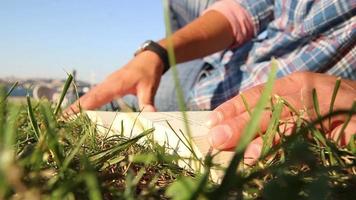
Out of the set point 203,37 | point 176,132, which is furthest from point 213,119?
point 203,37

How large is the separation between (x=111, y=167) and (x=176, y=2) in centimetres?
188

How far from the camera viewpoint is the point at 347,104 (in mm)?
554

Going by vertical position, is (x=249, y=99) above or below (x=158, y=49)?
below

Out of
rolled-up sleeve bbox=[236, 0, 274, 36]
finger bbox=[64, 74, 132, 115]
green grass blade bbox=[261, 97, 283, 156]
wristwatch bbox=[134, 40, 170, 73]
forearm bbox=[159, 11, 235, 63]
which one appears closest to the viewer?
green grass blade bbox=[261, 97, 283, 156]

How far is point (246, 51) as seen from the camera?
1.53m

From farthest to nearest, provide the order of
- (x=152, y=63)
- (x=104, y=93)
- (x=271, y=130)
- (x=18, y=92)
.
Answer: (x=152, y=63)
(x=104, y=93)
(x=18, y=92)
(x=271, y=130)

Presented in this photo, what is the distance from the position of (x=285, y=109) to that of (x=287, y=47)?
2.78ft

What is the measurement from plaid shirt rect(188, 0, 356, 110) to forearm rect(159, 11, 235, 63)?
85 mm

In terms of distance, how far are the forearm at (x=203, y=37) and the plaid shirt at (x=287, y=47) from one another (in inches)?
3.4

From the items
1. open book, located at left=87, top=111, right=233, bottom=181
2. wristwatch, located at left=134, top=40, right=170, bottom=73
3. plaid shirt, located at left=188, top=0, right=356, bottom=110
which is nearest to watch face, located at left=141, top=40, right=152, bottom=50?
wristwatch, located at left=134, top=40, right=170, bottom=73

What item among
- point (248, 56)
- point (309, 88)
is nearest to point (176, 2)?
point (248, 56)

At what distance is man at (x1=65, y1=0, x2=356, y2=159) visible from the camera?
1.11 metres

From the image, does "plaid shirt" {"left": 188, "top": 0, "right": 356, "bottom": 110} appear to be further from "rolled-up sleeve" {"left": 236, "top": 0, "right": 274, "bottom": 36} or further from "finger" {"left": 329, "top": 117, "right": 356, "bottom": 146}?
"finger" {"left": 329, "top": 117, "right": 356, "bottom": 146}

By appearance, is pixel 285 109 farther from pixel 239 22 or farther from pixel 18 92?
pixel 239 22
